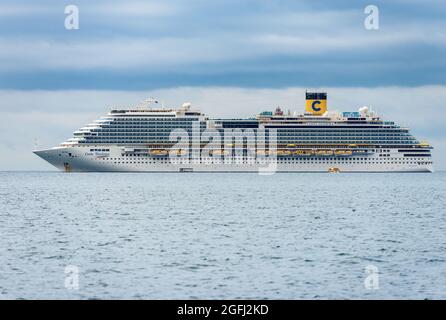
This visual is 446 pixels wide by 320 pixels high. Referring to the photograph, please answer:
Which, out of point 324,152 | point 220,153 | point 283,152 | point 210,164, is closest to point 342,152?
point 324,152

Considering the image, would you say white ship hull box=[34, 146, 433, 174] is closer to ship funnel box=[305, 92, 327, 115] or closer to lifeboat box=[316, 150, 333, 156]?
lifeboat box=[316, 150, 333, 156]

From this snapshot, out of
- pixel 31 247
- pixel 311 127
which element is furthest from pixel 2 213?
pixel 311 127

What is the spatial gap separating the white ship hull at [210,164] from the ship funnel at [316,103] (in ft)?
43.8

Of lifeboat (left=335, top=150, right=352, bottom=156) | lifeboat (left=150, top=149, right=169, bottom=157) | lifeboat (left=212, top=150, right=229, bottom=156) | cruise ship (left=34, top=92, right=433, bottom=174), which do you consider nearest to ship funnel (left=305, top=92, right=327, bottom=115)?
cruise ship (left=34, top=92, right=433, bottom=174)

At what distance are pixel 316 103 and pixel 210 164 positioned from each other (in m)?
26.5

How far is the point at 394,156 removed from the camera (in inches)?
5797

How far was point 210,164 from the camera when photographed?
463ft

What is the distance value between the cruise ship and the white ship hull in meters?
0.15

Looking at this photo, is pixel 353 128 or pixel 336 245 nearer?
pixel 336 245

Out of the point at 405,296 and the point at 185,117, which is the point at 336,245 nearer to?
the point at 405,296

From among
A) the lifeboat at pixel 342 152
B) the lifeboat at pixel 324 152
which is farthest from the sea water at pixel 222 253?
the lifeboat at pixel 342 152

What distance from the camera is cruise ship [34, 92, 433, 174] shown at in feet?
459

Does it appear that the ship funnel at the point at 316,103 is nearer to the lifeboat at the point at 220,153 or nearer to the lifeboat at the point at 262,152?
the lifeboat at the point at 262,152

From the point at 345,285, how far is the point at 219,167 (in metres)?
117
